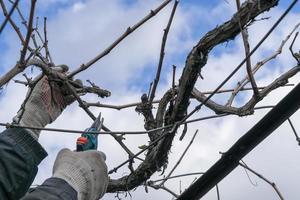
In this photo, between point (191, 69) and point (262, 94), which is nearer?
point (191, 69)

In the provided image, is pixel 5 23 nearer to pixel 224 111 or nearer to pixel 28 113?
pixel 28 113

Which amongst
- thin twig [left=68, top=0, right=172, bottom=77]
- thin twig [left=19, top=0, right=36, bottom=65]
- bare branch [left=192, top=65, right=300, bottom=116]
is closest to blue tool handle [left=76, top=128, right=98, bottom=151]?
bare branch [left=192, top=65, right=300, bottom=116]

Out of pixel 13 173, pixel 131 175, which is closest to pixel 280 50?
pixel 131 175

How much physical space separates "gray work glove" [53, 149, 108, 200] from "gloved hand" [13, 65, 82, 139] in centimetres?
16

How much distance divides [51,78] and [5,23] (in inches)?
28.8

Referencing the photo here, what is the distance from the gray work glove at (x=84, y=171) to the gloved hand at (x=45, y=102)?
0.16 m

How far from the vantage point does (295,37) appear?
1.60 meters

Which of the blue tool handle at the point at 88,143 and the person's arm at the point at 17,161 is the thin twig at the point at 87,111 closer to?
the blue tool handle at the point at 88,143

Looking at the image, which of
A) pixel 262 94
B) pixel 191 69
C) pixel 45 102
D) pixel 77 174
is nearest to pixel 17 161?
pixel 77 174

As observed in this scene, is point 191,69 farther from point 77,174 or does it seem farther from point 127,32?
point 77,174

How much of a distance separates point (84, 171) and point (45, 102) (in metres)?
0.34

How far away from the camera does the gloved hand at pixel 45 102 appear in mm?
1892

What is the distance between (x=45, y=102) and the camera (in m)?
1.94

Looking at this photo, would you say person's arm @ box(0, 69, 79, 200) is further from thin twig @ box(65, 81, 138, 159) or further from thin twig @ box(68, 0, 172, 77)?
thin twig @ box(68, 0, 172, 77)
